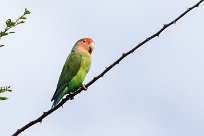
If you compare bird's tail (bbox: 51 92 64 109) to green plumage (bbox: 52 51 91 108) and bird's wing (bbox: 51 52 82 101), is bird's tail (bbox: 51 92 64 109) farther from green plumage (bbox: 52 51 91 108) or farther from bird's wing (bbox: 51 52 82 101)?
bird's wing (bbox: 51 52 82 101)

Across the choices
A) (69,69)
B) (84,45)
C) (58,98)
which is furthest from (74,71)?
(58,98)

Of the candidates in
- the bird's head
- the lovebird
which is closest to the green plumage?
the lovebird

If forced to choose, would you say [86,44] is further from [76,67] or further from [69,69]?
[69,69]

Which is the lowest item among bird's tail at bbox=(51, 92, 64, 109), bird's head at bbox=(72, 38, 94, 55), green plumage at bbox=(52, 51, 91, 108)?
bird's tail at bbox=(51, 92, 64, 109)

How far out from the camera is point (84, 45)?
9.91 metres

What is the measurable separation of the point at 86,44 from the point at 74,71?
1344 millimetres

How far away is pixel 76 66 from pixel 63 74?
19.6 inches

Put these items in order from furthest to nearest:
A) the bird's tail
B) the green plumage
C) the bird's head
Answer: the bird's head < the green plumage < the bird's tail

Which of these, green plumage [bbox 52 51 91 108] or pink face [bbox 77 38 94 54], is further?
pink face [bbox 77 38 94 54]

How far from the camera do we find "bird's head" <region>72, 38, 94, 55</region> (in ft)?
32.0

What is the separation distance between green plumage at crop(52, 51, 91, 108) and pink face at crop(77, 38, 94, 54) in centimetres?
29

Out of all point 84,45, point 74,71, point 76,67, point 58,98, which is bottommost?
point 58,98

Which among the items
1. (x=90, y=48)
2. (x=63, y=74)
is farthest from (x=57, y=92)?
(x=90, y=48)

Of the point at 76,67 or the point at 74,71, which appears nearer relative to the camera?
the point at 74,71
